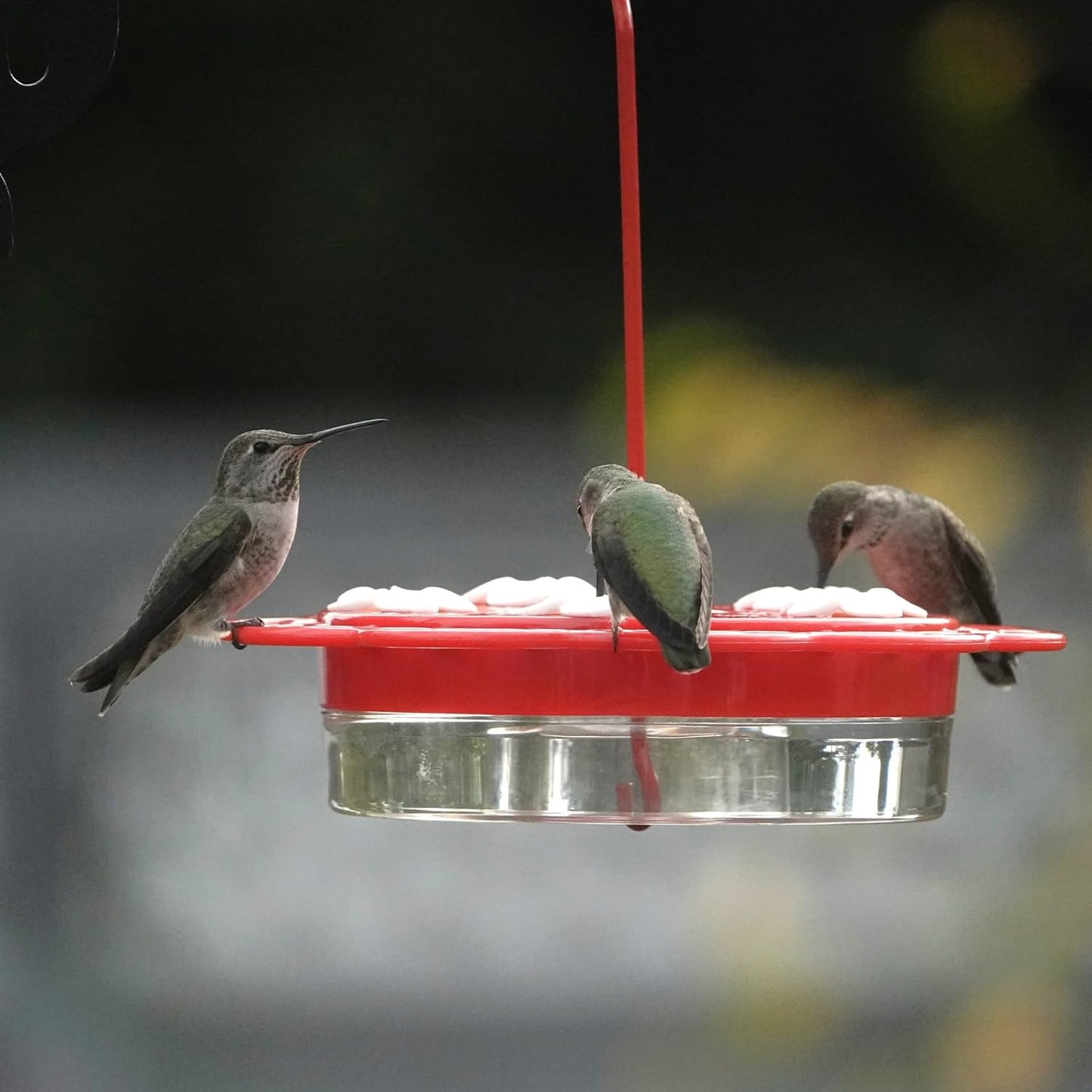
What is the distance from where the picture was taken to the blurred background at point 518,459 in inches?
161

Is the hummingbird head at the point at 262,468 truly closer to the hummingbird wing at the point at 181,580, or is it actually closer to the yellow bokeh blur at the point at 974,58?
the hummingbird wing at the point at 181,580

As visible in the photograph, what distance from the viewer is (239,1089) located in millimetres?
4512

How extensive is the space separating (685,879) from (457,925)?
2.19 ft

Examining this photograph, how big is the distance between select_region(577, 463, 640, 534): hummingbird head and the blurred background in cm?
249

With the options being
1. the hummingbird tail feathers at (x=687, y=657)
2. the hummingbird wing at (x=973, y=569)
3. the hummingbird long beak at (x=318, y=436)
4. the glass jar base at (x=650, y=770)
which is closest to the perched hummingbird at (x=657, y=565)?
the hummingbird tail feathers at (x=687, y=657)

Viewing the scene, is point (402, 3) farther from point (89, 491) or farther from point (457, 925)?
point (457, 925)

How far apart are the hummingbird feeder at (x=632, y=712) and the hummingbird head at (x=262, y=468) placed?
0.58 m

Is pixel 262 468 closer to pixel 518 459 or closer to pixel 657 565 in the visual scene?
pixel 657 565

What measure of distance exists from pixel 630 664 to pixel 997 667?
47.7 inches

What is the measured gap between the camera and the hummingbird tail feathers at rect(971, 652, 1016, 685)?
252 centimetres

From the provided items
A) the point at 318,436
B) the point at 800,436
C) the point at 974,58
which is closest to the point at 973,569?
the point at 318,436

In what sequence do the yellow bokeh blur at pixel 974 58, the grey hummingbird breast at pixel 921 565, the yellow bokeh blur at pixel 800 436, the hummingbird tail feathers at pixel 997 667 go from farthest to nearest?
the yellow bokeh blur at pixel 800 436 → the yellow bokeh blur at pixel 974 58 → the grey hummingbird breast at pixel 921 565 → the hummingbird tail feathers at pixel 997 667

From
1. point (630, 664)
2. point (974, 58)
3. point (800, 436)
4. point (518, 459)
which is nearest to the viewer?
point (630, 664)

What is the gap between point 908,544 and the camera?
279cm
